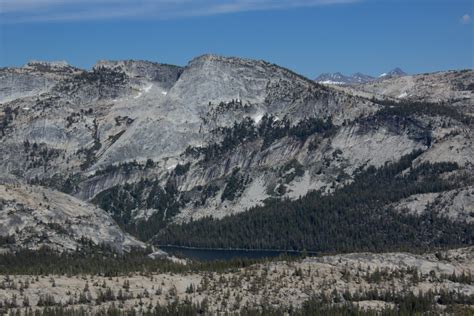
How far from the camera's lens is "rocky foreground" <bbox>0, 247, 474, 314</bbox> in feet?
557

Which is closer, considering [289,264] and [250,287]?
[250,287]

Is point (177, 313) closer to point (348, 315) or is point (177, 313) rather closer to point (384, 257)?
point (348, 315)

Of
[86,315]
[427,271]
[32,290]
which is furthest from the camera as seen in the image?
[427,271]

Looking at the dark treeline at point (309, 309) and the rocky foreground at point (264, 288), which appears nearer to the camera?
the dark treeline at point (309, 309)

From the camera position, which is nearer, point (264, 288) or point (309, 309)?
point (309, 309)

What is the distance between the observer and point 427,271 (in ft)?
620

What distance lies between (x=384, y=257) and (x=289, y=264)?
21021 mm

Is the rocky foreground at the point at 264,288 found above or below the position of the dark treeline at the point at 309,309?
above

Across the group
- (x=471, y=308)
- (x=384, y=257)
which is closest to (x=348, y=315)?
(x=471, y=308)

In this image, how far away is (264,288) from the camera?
177 metres

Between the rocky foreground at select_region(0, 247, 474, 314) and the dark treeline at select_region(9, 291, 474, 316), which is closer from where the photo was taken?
the dark treeline at select_region(9, 291, 474, 316)

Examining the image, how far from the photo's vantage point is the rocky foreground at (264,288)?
170 m

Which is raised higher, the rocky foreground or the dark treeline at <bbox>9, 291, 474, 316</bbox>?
the rocky foreground

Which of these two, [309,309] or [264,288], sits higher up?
[264,288]
